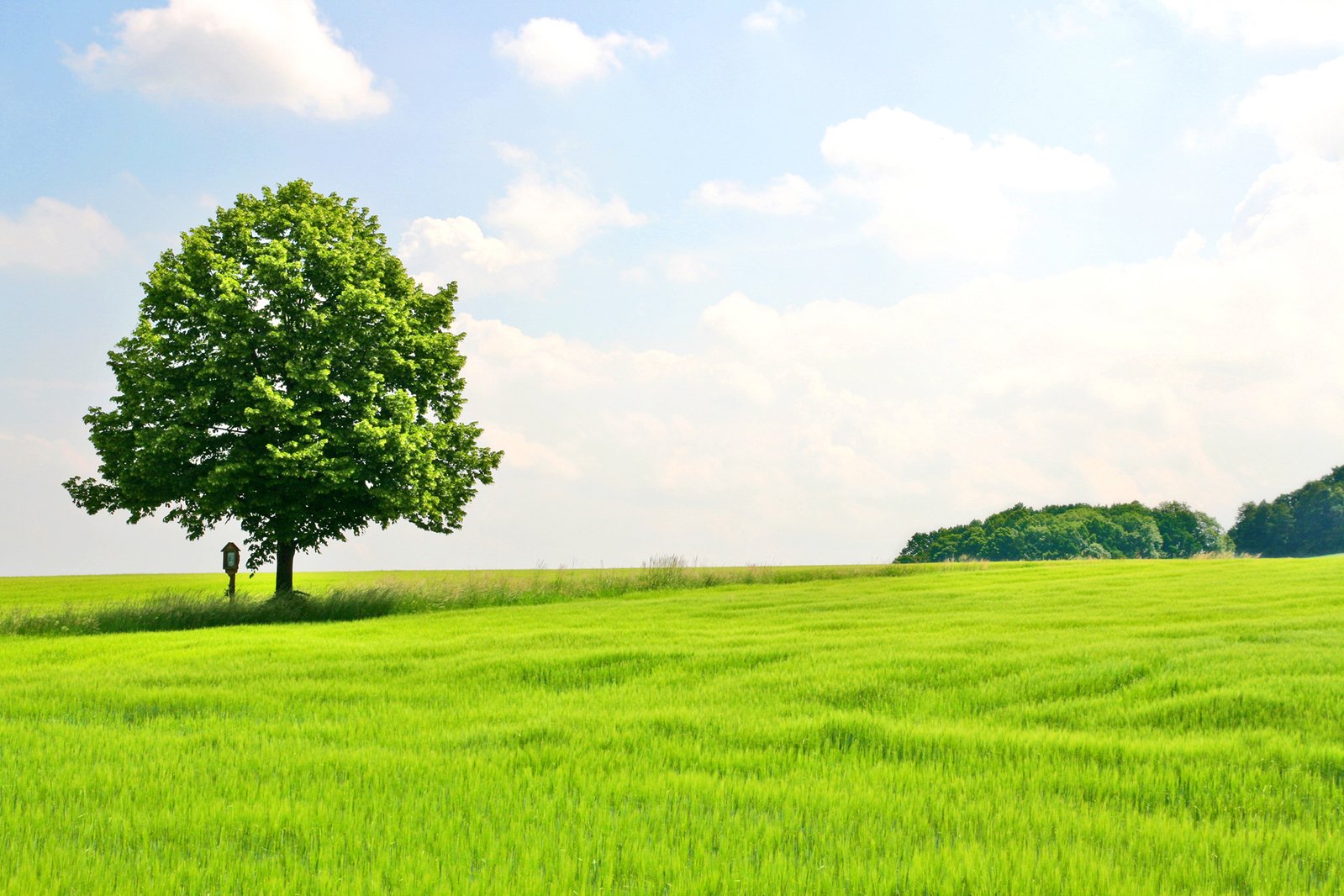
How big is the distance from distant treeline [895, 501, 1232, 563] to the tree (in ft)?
214

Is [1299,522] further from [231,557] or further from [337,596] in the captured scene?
[231,557]

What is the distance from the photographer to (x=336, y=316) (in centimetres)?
2886

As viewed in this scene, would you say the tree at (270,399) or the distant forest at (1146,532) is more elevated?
the tree at (270,399)

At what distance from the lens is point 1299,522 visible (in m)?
87.1

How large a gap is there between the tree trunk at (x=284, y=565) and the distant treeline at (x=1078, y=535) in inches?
2569

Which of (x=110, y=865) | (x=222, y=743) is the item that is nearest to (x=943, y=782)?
(x=110, y=865)

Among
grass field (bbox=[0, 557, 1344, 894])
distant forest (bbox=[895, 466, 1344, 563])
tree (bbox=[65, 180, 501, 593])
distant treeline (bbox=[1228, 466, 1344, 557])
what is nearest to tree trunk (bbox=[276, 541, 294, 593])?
tree (bbox=[65, 180, 501, 593])

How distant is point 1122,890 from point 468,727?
21.1 ft

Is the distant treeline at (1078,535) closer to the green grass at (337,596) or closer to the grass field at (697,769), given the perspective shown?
the green grass at (337,596)

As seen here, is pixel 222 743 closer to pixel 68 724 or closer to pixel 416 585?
pixel 68 724

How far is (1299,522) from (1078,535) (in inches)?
872

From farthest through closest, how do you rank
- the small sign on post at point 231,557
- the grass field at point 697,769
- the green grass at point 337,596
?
the small sign on post at point 231,557 < the green grass at point 337,596 < the grass field at point 697,769

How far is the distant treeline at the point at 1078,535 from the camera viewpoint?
288 ft

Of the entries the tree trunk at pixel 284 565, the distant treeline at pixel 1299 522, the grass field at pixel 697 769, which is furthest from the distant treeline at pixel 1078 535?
the grass field at pixel 697 769
